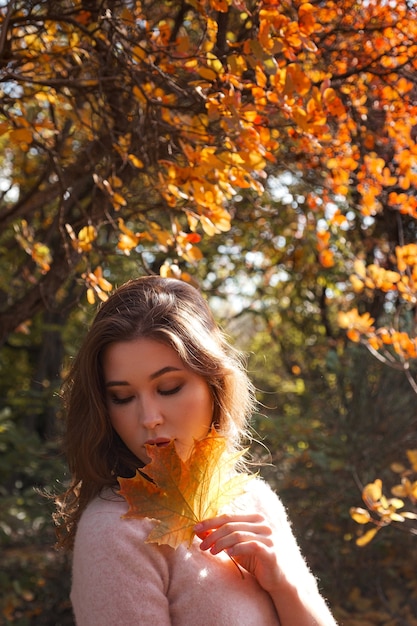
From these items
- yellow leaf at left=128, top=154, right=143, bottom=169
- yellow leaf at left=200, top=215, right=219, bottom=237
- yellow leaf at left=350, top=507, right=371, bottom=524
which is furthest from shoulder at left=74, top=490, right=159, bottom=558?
yellow leaf at left=350, top=507, right=371, bottom=524

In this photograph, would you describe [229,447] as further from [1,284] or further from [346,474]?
[1,284]

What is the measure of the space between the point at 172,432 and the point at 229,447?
0.23m

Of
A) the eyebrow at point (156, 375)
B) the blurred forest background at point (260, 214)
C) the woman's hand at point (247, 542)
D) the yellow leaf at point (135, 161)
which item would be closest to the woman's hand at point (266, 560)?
the woman's hand at point (247, 542)

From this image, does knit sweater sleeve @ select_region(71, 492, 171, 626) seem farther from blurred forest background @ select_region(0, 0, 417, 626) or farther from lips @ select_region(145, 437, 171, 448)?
blurred forest background @ select_region(0, 0, 417, 626)

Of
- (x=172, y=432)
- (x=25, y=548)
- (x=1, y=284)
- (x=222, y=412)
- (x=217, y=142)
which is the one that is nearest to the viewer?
(x=172, y=432)

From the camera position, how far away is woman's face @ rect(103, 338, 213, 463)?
66.0 inches

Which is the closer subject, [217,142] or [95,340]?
[95,340]

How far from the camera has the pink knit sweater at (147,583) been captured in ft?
4.82

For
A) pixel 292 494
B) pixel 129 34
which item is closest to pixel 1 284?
pixel 292 494

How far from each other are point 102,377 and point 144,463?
20 cm

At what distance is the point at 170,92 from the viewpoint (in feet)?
8.89

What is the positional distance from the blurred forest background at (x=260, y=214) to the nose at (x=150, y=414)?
1.62 ft

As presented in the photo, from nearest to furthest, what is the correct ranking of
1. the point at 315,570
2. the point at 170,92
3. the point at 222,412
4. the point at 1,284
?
the point at 222,412
the point at 170,92
the point at 315,570
the point at 1,284

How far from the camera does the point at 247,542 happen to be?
1509 mm
